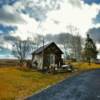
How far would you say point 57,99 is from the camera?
2223cm

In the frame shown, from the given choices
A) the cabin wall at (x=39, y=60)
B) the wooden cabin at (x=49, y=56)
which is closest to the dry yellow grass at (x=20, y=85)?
the wooden cabin at (x=49, y=56)

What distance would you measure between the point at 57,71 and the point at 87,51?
1939 inches

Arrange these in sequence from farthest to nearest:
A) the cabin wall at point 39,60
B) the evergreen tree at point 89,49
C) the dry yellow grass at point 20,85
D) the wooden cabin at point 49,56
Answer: the evergreen tree at point 89,49 → the cabin wall at point 39,60 → the wooden cabin at point 49,56 → the dry yellow grass at point 20,85

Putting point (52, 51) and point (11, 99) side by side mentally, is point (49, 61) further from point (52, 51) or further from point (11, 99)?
point (11, 99)

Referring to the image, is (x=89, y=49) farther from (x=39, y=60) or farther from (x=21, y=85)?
(x=21, y=85)

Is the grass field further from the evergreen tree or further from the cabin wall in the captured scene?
the evergreen tree

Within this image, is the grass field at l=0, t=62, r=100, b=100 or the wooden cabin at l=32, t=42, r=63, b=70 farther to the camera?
the wooden cabin at l=32, t=42, r=63, b=70

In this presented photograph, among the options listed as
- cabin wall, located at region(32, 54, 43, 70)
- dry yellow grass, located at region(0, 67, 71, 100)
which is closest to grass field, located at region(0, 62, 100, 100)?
dry yellow grass, located at region(0, 67, 71, 100)

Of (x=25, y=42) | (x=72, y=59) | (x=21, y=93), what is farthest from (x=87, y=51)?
(x=21, y=93)

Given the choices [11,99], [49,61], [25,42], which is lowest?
[11,99]

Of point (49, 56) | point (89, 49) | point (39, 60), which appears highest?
point (89, 49)

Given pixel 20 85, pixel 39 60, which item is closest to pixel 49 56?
pixel 39 60

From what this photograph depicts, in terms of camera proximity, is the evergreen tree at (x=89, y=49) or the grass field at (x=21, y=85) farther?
the evergreen tree at (x=89, y=49)

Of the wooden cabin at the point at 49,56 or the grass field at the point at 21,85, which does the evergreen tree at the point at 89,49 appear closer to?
the wooden cabin at the point at 49,56
